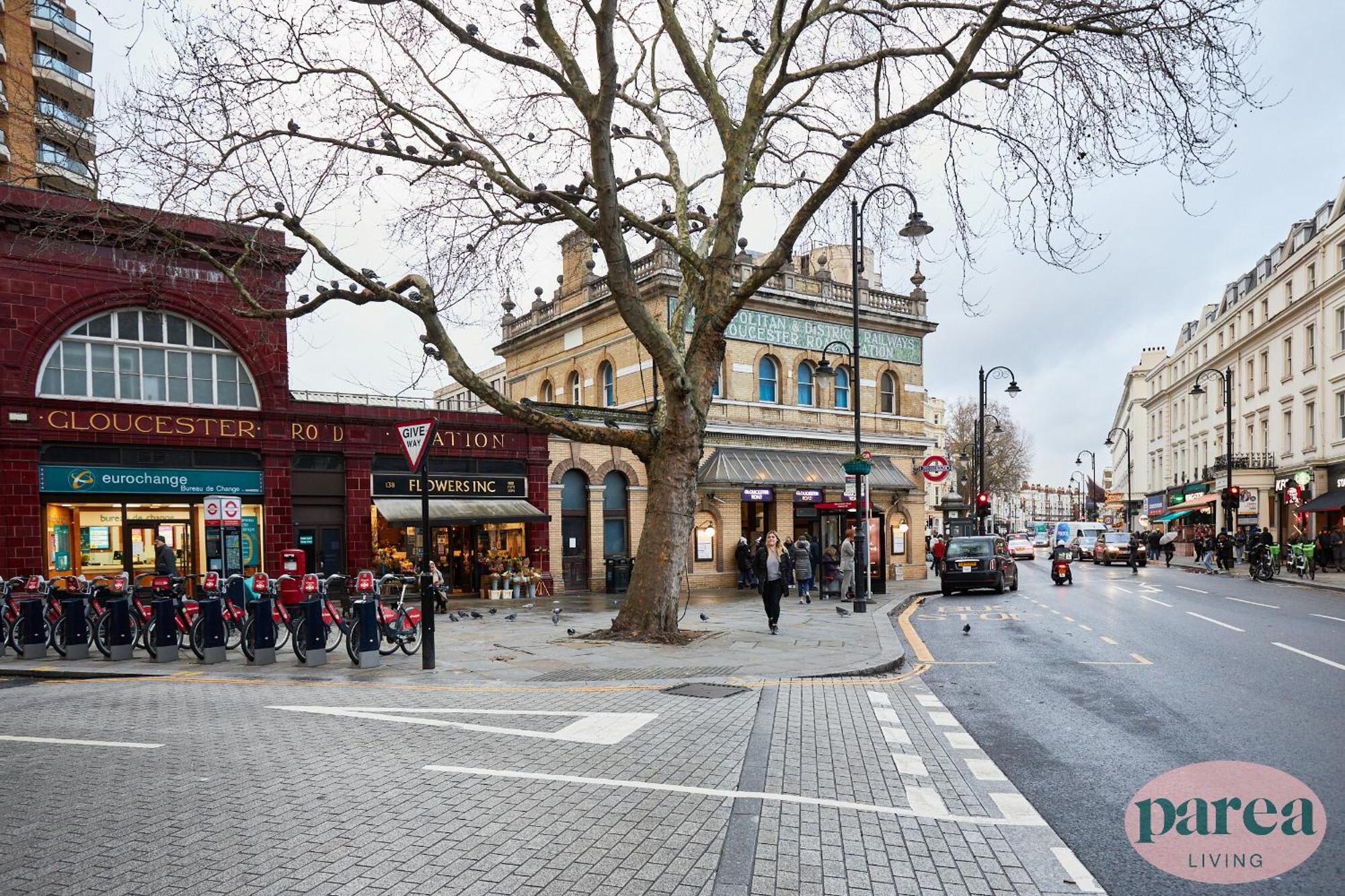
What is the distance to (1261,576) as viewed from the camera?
3028 cm

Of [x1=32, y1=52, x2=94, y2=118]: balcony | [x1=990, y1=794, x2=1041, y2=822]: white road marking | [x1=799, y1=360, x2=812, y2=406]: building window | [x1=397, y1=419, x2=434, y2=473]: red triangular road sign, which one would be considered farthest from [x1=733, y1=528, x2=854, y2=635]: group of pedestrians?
[x1=32, y1=52, x2=94, y2=118]: balcony

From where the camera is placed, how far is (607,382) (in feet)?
104

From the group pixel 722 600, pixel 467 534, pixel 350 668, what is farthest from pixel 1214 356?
pixel 350 668

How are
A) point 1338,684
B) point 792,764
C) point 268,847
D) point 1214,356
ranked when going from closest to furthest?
1. point 268,847
2. point 792,764
3. point 1338,684
4. point 1214,356

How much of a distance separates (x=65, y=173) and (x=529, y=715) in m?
34.1

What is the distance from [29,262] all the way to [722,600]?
18488 mm

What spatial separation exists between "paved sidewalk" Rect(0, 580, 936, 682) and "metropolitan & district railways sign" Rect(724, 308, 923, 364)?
14.8 metres

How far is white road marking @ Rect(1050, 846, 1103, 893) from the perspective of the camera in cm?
424

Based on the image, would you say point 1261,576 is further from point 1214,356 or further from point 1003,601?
point 1214,356

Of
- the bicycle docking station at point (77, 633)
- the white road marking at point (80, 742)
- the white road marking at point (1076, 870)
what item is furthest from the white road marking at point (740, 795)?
the bicycle docking station at point (77, 633)

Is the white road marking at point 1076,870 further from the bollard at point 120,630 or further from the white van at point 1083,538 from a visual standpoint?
the white van at point 1083,538

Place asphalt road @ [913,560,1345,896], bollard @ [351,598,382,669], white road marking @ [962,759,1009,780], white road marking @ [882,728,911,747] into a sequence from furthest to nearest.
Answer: bollard @ [351,598,382,669] < white road marking @ [882,728,911,747] < white road marking @ [962,759,1009,780] < asphalt road @ [913,560,1345,896]

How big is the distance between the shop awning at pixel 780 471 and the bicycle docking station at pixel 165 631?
1757 cm

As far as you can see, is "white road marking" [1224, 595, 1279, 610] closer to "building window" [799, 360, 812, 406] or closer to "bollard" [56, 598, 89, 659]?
"building window" [799, 360, 812, 406]
